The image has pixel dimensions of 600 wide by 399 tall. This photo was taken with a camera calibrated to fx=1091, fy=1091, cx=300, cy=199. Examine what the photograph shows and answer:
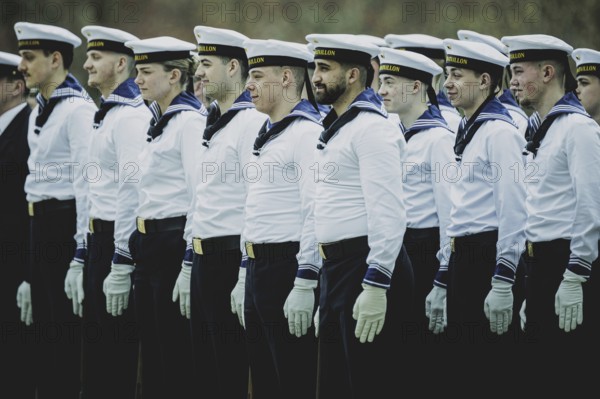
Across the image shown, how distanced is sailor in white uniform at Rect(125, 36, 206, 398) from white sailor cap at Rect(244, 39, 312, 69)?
27.5 inches

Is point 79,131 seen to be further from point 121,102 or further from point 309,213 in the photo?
point 309,213

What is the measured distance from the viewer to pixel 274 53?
575 cm

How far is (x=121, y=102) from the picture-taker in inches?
269

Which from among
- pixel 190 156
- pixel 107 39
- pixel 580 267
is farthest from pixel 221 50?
pixel 580 267

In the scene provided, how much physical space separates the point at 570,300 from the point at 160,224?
2381mm

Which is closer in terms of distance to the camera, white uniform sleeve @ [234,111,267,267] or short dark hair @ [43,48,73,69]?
white uniform sleeve @ [234,111,267,267]

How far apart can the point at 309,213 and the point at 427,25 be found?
616 centimetres

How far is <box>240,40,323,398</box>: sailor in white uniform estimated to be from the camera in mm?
5516

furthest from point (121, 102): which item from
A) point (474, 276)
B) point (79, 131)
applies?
point (474, 276)

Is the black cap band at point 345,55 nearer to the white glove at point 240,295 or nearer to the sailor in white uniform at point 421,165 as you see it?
the sailor in white uniform at point 421,165

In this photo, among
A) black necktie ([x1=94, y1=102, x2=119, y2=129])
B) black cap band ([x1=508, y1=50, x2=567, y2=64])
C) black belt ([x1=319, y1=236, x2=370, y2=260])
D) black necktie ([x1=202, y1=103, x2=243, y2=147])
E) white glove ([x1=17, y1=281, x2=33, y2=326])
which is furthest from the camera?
white glove ([x1=17, y1=281, x2=33, y2=326])

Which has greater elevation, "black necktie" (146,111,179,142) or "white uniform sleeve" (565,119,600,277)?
"black necktie" (146,111,179,142)

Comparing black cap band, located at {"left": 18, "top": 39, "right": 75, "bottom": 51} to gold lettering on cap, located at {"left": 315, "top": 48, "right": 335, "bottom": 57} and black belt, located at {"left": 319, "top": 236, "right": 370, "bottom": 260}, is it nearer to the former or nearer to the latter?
gold lettering on cap, located at {"left": 315, "top": 48, "right": 335, "bottom": 57}

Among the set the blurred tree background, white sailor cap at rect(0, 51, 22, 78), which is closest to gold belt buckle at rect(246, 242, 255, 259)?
white sailor cap at rect(0, 51, 22, 78)
